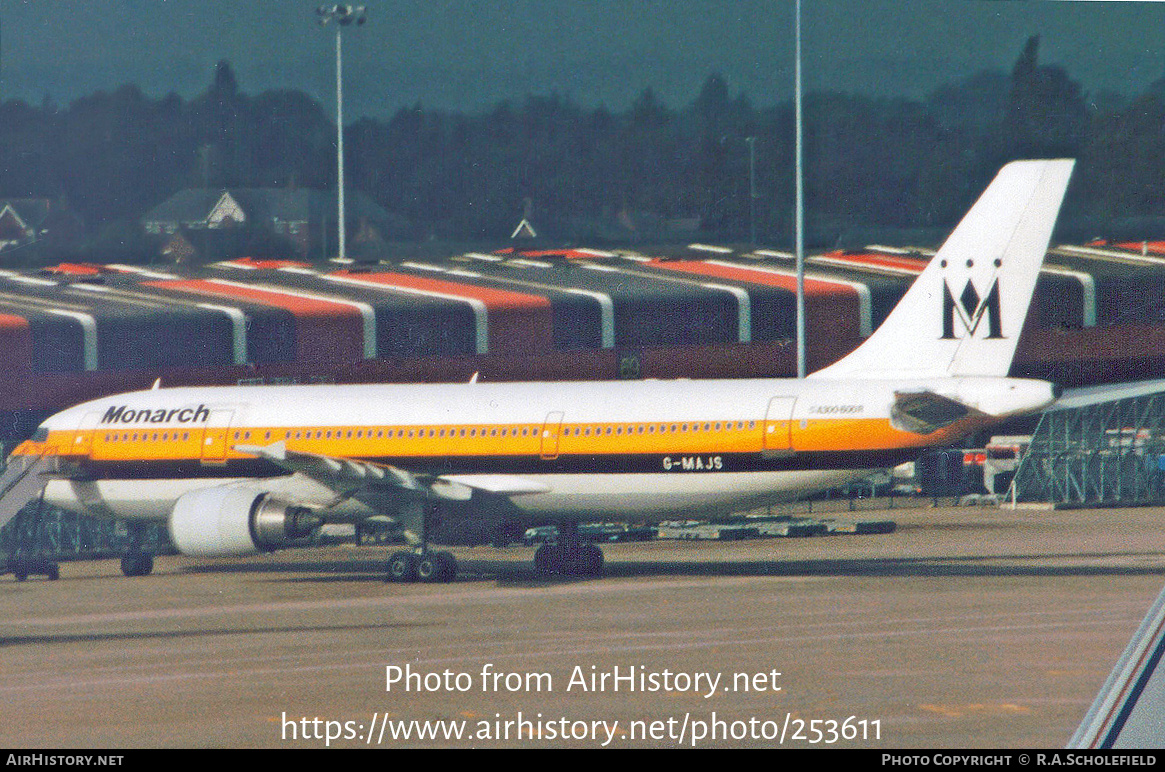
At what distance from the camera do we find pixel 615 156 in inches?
1000

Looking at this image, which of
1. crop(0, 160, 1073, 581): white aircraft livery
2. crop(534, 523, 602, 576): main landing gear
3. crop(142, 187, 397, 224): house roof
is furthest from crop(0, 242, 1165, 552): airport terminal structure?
crop(534, 523, 602, 576): main landing gear

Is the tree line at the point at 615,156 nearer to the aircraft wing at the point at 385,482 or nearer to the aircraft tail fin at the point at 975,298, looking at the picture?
the aircraft tail fin at the point at 975,298

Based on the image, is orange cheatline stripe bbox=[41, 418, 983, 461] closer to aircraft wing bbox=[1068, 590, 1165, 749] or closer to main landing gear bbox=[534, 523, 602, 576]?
main landing gear bbox=[534, 523, 602, 576]

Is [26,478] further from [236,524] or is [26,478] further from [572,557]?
[572,557]

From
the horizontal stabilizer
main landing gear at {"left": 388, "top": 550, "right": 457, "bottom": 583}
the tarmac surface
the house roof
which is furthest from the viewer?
main landing gear at {"left": 388, "top": 550, "right": 457, "bottom": 583}

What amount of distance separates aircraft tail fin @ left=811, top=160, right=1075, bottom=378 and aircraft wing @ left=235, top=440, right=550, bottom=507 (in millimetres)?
7329

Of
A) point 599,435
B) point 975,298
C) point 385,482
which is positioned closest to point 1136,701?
point 599,435

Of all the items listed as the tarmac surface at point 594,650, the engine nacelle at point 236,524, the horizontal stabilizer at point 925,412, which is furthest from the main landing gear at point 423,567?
the horizontal stabilizer at point 925,412

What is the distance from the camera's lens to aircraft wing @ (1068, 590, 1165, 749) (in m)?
9.38

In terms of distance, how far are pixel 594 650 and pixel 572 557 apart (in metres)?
11.2

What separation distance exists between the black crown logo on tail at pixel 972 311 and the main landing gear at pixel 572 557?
8795 millimetres

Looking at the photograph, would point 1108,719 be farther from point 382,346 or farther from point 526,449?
point 382,346

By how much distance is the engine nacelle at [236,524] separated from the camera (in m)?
31.5

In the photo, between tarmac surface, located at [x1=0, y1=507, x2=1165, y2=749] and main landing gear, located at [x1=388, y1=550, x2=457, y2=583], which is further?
main landing gear, located at [x1=388, y1=550, x2=457, y2=583]
